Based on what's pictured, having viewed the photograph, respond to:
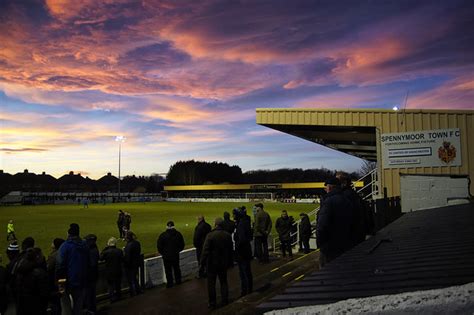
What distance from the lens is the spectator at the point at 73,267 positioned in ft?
22.0

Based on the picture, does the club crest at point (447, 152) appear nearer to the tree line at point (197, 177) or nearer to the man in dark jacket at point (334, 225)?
the man in dark jacket at point (334, 225)

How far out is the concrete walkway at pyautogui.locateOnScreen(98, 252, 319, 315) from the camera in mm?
7874

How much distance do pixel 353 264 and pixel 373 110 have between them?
1635cm

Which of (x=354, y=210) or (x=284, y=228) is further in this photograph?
(x=284, y=228)

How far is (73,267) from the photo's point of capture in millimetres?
6746

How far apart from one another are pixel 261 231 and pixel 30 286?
7560 mm

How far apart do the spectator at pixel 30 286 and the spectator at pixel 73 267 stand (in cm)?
64

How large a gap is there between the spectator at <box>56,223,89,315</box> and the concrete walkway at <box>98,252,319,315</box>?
1.38 metres

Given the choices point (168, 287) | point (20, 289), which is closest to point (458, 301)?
point (20, 289)

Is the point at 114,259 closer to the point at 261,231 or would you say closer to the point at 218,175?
the point at 261,231

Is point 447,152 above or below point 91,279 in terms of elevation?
above

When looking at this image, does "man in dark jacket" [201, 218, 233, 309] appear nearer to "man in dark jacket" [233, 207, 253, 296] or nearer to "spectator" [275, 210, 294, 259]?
"man in dark jacket" [233, 207, 253, 296]

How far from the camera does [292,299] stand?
241 centimetres

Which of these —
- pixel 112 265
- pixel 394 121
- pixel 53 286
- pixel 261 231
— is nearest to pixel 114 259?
pixel 112 265
